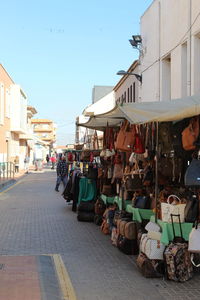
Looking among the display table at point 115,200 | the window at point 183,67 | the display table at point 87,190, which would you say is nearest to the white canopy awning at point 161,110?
the display table at point 115,200

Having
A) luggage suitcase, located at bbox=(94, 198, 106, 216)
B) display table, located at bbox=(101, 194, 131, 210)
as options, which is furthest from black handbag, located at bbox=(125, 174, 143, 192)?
luggage suitcase, located at bbox=(94, 198, 106, 216)

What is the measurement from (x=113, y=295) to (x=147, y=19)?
608 inches

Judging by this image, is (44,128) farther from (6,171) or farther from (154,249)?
(154,249)

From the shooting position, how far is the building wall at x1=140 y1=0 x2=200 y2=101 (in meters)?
A: 13.0

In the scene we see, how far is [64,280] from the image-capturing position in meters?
5.96

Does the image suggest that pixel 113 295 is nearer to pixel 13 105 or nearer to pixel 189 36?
pixel 189 36

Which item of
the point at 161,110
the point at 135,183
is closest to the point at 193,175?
the point at 161,110

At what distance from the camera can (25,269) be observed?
6.25m

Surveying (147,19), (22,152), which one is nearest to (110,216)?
(147,19)

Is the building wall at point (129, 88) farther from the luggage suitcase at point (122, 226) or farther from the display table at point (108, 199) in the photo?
the luggage suitcase at point (122, 226)

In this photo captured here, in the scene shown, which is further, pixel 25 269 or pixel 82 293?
pixel 25 269

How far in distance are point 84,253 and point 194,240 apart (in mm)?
2639

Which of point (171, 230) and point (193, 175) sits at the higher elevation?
point (193, 175)

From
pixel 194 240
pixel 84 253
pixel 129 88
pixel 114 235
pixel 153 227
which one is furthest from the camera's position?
pixel 129 88
